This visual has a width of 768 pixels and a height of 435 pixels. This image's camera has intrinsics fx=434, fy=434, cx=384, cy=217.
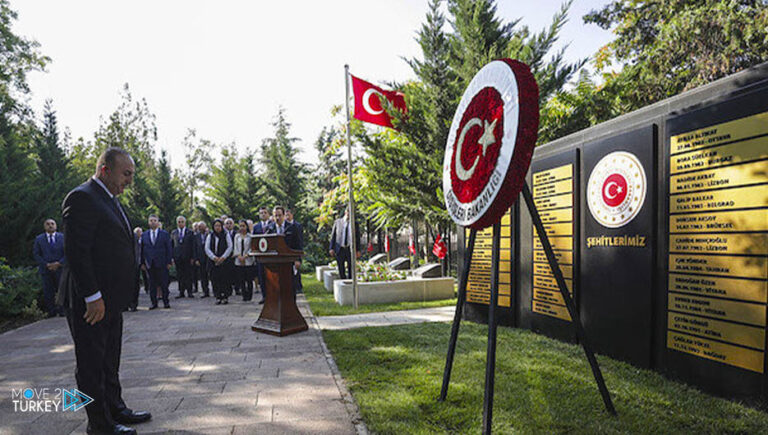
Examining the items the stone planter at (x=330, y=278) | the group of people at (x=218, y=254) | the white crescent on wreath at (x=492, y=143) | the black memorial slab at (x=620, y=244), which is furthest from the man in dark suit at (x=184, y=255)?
the black memorial slab at (x=620, y=244)

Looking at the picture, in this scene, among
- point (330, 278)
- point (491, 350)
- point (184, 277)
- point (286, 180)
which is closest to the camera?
point (491, 350)

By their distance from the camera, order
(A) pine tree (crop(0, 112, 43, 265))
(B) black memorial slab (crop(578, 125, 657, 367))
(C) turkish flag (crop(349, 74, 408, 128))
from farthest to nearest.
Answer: (A) pine tree (crop(0, 112, 43, 265)) < (C) turkish flag (crop(349, 74, 408, 128)) < (B) black memorial slab (crop(578, 125, 657, 367))

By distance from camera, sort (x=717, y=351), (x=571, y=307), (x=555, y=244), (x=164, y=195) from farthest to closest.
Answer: (x=164, y=195) → (x=555, y=244) → (x=717, y=351) → (x=571, y=307)

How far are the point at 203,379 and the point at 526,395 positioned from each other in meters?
3.30

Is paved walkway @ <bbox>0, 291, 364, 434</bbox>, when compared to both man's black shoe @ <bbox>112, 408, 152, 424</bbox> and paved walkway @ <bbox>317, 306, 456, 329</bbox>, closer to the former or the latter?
man's black shoe @ <bbox>112, 408, 152, 424</bbox>

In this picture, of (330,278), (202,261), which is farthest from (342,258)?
(202,261)

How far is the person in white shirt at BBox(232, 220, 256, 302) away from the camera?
1102 cm

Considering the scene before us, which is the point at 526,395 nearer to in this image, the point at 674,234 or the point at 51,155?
the point at 674,234

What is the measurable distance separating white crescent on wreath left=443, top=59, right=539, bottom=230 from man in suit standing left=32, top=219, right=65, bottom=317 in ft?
30.5

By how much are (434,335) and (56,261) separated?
839 cm

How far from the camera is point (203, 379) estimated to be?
15.3 ft

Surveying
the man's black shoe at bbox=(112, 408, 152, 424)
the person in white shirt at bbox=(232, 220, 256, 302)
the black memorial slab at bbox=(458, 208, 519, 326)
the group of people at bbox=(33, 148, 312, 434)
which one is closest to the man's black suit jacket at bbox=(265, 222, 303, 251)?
the person in white shirt at bbox=(232, 220, 256, 302)

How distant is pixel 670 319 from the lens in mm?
4242

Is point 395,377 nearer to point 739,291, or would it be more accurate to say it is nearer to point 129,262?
point 129,262
